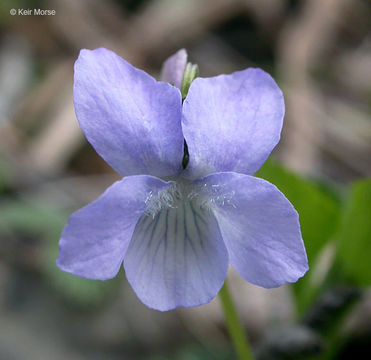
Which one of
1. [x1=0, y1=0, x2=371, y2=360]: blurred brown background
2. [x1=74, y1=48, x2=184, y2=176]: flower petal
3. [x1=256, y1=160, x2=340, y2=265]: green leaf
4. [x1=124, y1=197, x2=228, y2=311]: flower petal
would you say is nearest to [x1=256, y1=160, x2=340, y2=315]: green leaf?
[x1=256, y1=160, x2=340, y2=265]: green leaf

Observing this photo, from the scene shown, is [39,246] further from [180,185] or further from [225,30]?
[225,30]

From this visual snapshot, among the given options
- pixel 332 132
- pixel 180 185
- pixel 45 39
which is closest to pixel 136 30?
pixel 45 39

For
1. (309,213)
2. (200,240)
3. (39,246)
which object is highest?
(200,240)

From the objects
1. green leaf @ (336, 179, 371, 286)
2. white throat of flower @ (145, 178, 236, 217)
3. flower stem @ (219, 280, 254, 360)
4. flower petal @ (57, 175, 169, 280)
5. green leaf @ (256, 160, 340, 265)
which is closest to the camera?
flower petal @ (57, 175, 169, 280)

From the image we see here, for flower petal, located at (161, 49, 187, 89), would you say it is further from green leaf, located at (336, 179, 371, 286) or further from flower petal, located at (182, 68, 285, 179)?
green leaf, located at (336, 179, 371, 286)

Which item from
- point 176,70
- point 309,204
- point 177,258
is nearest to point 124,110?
point 176,70

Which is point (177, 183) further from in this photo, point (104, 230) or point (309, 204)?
point (309, 204)
